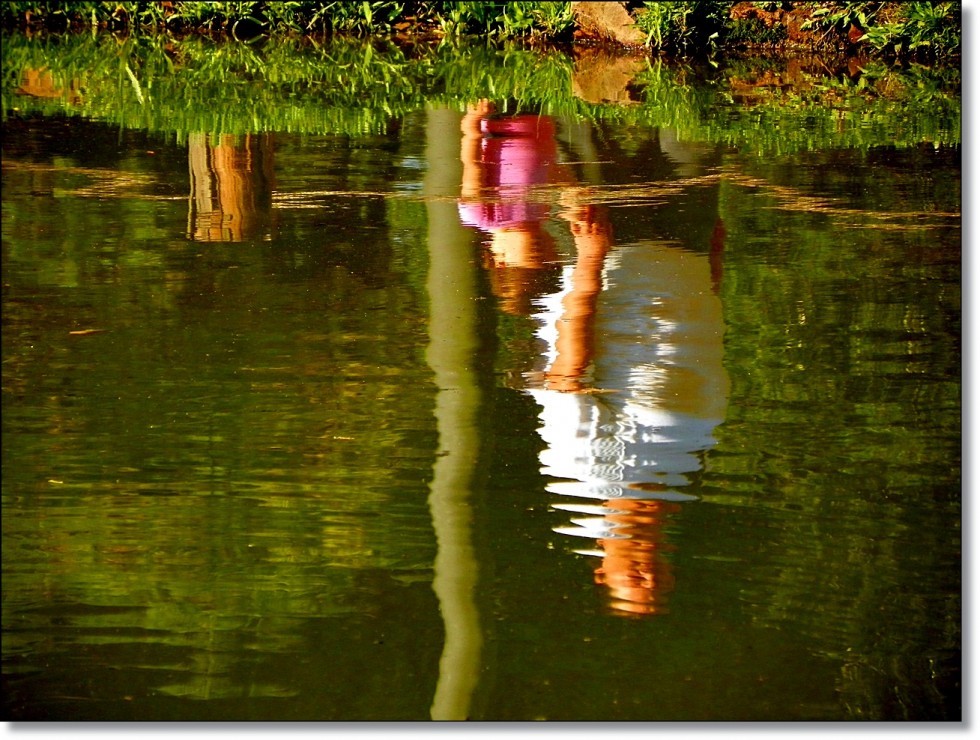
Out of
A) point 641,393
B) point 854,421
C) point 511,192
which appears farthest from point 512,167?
point 854,421

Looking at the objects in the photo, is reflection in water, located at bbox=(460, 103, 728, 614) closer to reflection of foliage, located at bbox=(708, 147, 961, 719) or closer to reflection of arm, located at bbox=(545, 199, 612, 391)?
reflection of arm, located at bbox=(545, 199, 612, 391)

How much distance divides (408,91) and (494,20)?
3827mm

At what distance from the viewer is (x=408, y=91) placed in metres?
10.7

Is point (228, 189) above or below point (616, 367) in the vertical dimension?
above

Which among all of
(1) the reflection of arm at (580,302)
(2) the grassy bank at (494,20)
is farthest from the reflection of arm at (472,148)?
(2) the grassy bank at (494,20)

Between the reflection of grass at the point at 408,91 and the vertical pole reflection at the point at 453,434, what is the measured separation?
2331 millimetres

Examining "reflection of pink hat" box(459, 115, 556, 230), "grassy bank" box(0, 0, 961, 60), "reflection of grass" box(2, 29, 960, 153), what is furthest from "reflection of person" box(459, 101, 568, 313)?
"grassy bank" box(0, 0, 961, 60)

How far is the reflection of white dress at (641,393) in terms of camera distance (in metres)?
4.24

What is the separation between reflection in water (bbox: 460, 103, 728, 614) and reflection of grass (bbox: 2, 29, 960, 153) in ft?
7.54

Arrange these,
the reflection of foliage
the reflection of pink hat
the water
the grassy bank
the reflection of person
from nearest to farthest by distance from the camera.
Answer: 1. the water
2. the reflection of foliage
3. the reflection of person
4. the reflection of pink hat
5. the grassy bank

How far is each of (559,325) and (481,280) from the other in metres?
0.68

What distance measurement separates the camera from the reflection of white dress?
424cm

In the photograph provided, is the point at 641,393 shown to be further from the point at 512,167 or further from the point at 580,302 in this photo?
the point at 512,167

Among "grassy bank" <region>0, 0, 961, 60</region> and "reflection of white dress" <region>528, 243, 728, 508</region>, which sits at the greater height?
"grassy bank" <region>0, 0, 961, 60</region>
